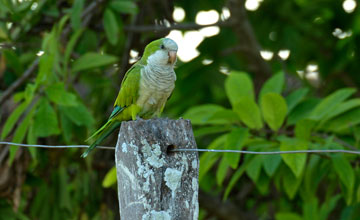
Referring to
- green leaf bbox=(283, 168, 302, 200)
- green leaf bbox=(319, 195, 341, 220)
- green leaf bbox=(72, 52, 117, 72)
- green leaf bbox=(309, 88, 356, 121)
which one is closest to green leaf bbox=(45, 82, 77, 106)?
green leaf bbox=(72, 52, 117, 72)

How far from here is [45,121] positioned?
14.7 ft

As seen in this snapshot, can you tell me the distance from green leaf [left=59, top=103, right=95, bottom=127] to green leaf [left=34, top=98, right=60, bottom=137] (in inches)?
7.6

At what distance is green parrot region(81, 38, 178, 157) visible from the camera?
3.88 metres

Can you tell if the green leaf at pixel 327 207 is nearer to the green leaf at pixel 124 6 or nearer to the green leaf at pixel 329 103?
the green leaf at pixel 329 103

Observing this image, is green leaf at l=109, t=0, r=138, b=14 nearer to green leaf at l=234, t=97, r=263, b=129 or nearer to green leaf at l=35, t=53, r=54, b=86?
green leaf at l=35, t=53, r=54, b=86

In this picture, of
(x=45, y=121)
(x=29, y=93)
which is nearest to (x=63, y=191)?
(x=45, y=121)

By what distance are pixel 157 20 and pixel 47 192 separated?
199 centimetres

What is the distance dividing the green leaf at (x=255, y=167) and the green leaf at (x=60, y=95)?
4.30 ft

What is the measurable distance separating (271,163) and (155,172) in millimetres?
1850

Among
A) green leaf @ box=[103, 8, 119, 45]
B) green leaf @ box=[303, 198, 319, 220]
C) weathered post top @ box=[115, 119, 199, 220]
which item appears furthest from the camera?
green leaf @ box=[303, 198, 319, 220]

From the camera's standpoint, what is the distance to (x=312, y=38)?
23.0ft

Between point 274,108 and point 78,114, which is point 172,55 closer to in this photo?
point 274,108

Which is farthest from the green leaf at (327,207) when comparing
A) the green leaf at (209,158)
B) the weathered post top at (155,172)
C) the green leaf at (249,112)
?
→ the weathered post top at (155,172)

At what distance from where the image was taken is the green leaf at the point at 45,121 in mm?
4438
